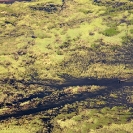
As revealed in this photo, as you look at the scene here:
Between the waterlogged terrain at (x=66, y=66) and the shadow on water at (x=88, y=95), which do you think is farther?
the shadow on water at (x=88, y=95)

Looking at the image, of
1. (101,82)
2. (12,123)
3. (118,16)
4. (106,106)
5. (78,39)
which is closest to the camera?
(12,123)

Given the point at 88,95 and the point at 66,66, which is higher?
the point at 66,66

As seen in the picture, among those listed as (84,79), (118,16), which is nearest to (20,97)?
(84,79)

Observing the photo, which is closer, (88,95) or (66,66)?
(88,95)

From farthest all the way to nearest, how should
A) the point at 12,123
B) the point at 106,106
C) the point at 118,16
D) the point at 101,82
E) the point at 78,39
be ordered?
the point at 118,16, the point at 78,39, the point at 101,82, the point at 106,106, the point at 12,123

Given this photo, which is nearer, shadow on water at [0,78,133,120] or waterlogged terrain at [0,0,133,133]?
waterlogged terrain at [0,0,133,133]

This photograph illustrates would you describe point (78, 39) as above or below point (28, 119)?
above

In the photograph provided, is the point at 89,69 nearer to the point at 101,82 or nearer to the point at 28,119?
the point at 101,82

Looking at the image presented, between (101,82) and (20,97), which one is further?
(101,82)
